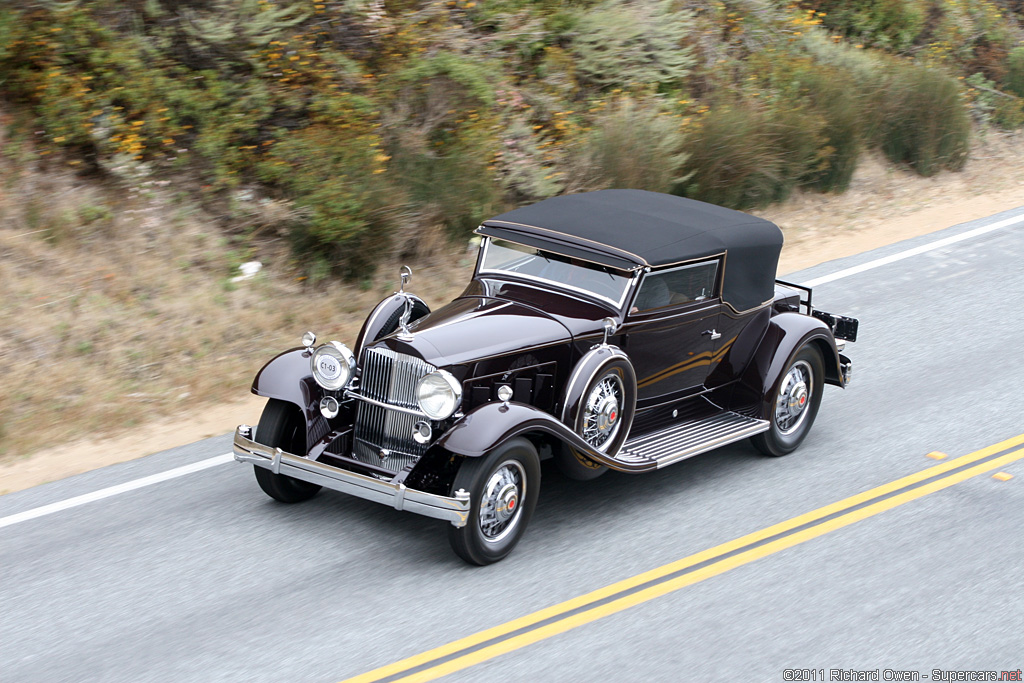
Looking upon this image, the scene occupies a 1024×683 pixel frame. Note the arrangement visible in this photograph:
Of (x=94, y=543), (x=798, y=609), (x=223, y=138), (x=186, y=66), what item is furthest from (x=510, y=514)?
(x=186, y=66)

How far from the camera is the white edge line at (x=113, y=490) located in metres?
6.55

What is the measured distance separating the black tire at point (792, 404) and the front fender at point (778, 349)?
0.17 feet

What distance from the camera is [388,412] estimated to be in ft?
20.8

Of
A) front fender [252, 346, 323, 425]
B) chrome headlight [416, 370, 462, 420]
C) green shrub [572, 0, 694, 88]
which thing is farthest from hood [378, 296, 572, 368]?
green shrub [572, 0, 694, 88]

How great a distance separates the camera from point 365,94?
1176cm

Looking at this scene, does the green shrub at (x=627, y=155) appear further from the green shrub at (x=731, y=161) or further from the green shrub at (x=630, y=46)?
the green shrub at (x=630, y=46)

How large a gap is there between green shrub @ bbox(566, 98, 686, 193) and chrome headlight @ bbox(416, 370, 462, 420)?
6834 mm

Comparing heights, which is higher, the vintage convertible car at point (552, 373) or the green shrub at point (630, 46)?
the green shrub at point (630, 46)

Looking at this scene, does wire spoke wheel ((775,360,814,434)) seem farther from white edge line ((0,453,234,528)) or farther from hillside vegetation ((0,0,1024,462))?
hillside vegetation ((0,0,1024,462))

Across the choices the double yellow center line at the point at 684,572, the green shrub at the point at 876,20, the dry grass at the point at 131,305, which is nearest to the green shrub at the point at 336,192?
the dry grass at the point at 131,305

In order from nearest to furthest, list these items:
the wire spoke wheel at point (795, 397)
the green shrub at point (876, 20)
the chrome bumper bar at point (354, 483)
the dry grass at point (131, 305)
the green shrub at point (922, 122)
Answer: the chrome bumper bar at point (354, 483) < the wire spoke wheel at point (795, 397) < the dry grass at point (131, 305) < the green shrub at point (922, 122) < the green shrub at point (876, 20)

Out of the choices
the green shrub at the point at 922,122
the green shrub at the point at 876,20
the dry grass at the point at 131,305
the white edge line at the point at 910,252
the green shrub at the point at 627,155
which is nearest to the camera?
the dry grass at the point at 131,305

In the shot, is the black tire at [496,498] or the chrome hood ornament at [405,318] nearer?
the black tire at [496,498]

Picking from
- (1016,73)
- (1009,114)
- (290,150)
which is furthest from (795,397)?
(1016,73)
